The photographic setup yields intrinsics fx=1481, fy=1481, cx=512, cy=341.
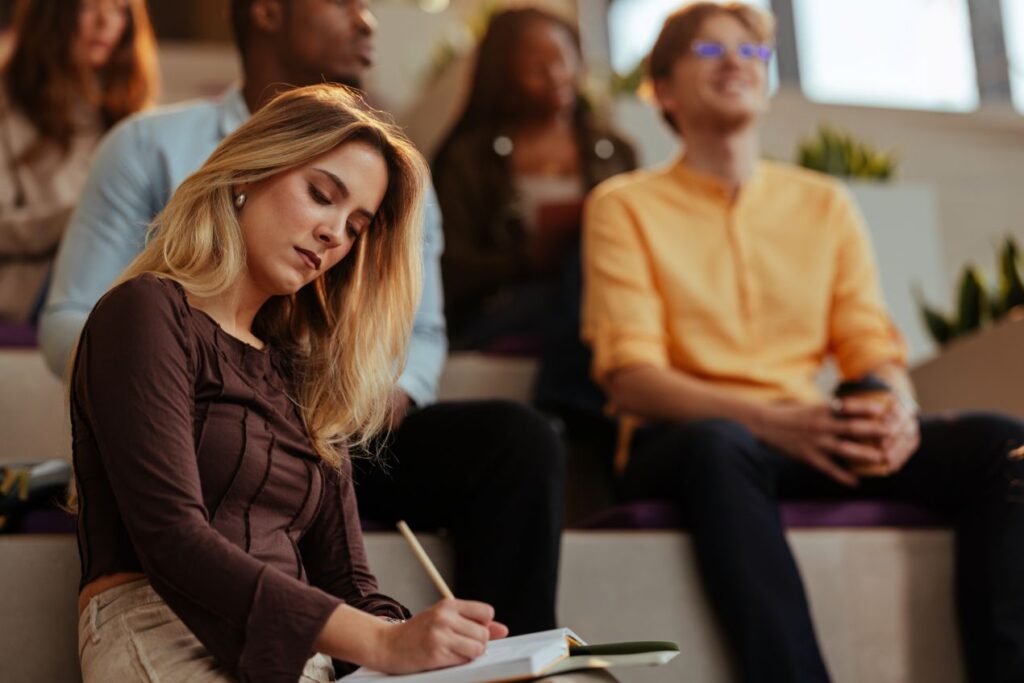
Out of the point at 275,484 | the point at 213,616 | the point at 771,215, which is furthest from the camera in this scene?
the point at 771,215

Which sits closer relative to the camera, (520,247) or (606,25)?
(520,247)

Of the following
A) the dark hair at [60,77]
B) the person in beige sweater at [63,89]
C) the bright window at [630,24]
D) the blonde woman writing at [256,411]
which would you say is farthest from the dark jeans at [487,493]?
the bright window at [630,24]

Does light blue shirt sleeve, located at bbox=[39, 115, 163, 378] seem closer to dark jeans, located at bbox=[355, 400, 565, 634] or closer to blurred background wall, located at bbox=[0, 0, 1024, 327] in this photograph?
dark jeans, located at bbox=[355, 400, 565, 634]

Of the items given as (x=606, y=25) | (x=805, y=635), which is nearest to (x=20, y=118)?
(x=805, y=635)

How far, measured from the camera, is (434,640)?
1.39m

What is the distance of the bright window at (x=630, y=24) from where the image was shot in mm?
6379

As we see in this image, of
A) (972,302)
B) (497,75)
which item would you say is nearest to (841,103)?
(497,75)

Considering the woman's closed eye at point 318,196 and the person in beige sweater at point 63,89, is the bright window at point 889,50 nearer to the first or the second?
the person in beige sweater at point 63,89

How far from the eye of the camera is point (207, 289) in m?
1.62

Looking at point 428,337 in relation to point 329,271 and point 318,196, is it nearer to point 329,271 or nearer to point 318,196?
point 329,271

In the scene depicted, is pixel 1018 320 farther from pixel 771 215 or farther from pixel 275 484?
pixel 275 484

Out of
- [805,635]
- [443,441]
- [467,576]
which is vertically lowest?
[805,635]

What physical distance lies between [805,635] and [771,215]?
1064 millimetres

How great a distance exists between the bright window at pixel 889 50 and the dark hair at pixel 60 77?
3286mm
